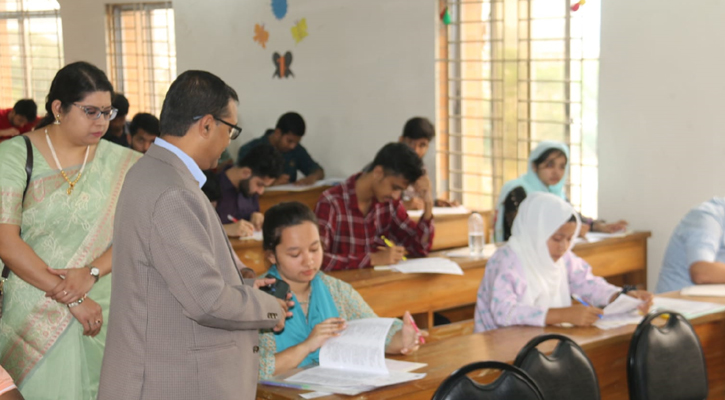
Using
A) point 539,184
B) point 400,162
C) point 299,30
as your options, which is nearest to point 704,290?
point 400,162

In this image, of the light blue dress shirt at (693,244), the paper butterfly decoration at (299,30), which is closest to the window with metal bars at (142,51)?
the paper butterfly decoration at (299,30)

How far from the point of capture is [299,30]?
274 inches

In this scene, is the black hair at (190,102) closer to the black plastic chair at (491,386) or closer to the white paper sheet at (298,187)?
the black plastic chair at (491,386)

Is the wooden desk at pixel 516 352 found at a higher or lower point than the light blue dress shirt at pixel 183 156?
lower

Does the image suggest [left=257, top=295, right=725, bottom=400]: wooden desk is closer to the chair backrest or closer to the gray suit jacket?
the chair backrest

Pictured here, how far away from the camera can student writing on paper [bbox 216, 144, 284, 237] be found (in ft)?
15.8

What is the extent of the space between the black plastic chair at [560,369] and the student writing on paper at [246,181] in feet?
8.77

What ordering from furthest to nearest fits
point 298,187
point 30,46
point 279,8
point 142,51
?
point 30,46, point 142,51, point 279,8, point 298,187

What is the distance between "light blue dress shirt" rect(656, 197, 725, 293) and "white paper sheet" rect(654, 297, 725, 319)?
0.35 metres

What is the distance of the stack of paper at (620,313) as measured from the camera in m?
2.95

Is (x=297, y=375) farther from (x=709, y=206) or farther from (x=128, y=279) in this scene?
(x=709, y=206)

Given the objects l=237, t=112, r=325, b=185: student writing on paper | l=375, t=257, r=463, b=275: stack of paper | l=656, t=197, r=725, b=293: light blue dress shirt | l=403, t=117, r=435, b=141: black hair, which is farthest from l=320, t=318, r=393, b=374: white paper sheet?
l=237, t=112, r=325, b=185: student writing on paper

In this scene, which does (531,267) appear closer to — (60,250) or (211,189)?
(60,250)

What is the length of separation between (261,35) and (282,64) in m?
0.36
